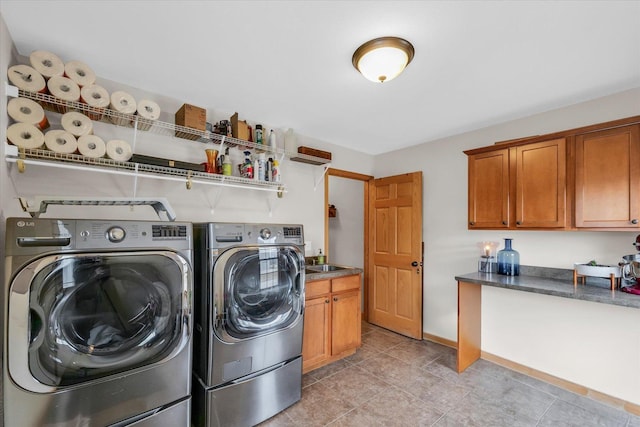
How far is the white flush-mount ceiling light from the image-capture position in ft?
5.41

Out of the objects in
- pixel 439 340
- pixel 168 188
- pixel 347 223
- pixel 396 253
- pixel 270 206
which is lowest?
pixel 439 340

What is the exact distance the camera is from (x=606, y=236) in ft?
7.54

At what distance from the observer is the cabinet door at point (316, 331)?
2.57m

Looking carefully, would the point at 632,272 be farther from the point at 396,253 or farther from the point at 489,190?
the point at 396,253

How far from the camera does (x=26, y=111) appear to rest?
5.30 ft

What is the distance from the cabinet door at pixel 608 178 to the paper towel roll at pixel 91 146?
3.49 m

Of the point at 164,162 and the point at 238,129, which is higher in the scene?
the point at 238,129

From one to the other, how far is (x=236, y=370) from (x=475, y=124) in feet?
10.4

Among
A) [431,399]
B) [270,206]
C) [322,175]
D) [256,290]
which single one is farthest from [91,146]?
[431,399]

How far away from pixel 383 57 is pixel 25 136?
84.2 inches

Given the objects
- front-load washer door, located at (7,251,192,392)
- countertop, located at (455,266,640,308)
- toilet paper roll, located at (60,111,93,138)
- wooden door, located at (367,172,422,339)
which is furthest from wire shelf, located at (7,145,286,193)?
countertop, located at (455,266,640,308)

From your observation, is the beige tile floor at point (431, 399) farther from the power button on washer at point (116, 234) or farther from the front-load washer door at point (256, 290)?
the power button on washer at point (116, 234)

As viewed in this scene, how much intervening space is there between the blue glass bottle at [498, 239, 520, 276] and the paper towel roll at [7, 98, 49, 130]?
3.74 meters

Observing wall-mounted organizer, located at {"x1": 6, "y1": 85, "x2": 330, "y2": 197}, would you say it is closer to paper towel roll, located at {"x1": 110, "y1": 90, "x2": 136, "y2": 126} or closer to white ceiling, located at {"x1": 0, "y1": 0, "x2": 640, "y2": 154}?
paper towel roll, located at {"x1": 110, "y1": 90, "x2": 136, "y2": 126}
